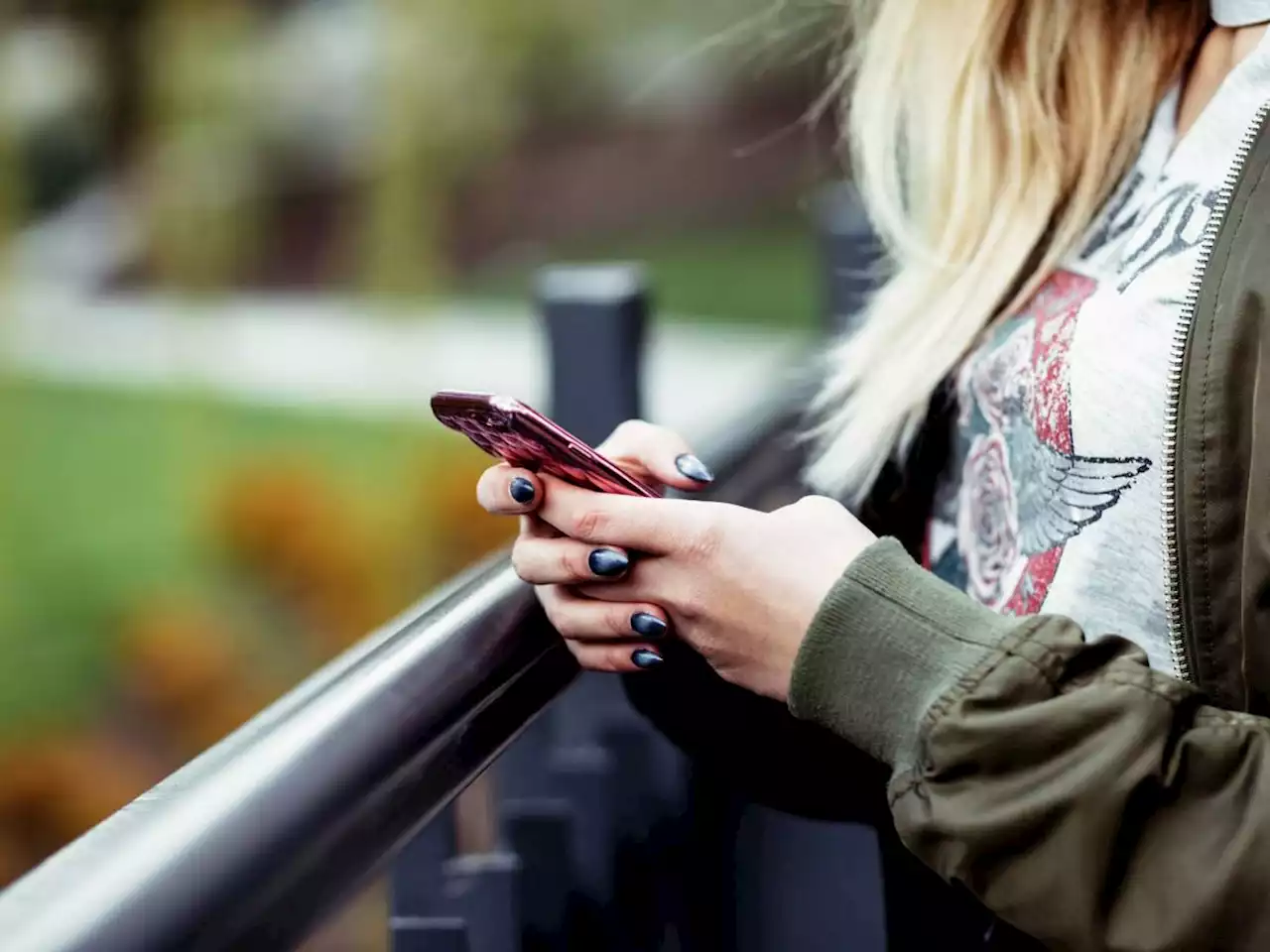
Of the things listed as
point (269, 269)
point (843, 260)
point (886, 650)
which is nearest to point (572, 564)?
point (886, 650)

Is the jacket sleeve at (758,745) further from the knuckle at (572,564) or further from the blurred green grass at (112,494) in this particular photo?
the blurred green grass at (112,494)

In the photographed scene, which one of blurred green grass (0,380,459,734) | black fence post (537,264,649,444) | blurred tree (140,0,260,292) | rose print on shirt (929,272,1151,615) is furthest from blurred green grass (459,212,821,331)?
rose print on shirt (929,272,1151,615)

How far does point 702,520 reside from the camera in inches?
32.4

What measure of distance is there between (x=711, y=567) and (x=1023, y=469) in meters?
0.32

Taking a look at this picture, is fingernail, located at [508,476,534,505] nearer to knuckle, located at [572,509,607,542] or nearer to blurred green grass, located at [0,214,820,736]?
knuckle, located at [572,509,607,542]

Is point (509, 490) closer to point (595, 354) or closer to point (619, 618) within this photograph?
point (619, 618)

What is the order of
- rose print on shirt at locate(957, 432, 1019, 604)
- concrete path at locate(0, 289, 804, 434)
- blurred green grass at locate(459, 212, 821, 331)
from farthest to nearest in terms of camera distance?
blurred green grass at locate(459, 212, 821, 331)
concrete path at locate(0, 289, 804, 434)
rose print on shirt at locate(957, 432, 1019, 604)

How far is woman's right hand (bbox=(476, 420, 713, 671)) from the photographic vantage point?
848mm

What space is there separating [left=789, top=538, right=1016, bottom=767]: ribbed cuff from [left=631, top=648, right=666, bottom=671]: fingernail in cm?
10

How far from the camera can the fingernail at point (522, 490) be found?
865 mm

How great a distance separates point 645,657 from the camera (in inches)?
34.2

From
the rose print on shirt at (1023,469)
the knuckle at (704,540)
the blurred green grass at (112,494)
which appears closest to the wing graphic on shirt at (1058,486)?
the rose print on shirt at (1023,469)

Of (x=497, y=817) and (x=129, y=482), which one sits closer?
(x=497, y=817)

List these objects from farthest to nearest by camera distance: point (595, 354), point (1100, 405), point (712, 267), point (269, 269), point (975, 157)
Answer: point (712, 267)
point (269, 269)
point (595, 354)
point (975, 157)
point (1100, 405)
